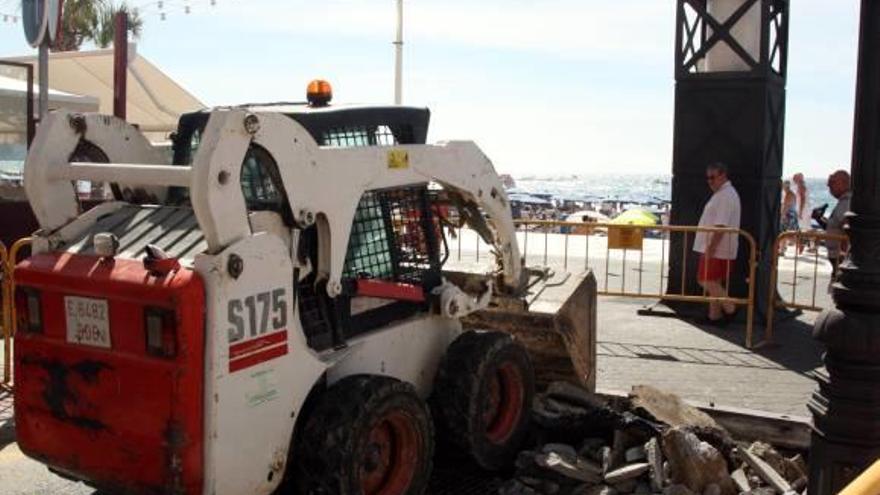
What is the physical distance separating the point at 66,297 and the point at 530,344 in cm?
323

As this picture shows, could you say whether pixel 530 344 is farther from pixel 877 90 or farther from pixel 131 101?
pixel 131 101

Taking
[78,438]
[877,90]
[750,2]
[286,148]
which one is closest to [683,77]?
[750,2]

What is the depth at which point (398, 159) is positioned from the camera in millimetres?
4832

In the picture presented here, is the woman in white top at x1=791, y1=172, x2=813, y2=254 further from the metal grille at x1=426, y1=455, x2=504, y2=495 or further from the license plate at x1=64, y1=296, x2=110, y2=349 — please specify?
the license plate at x1=64, y1=296, x2=110, y2=349

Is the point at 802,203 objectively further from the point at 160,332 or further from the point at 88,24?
the point at 88,24

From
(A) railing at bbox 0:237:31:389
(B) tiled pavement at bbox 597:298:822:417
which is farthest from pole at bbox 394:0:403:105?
(A) railing at bbox 0:237:31:389

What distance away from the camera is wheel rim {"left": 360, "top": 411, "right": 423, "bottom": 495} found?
4.52 m

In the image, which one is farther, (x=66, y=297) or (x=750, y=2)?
(x=750, y=2)

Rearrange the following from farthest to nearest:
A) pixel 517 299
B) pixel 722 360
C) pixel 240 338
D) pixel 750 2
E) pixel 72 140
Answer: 1. pixel 750 2
2. pixel 722 360
3. pixel 517 299
4. pixel 72 140
5. pixel 240 338

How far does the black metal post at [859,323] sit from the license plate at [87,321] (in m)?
3.31

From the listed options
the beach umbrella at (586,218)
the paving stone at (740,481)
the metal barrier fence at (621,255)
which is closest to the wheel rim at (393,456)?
→ the paving stone at (740,481)

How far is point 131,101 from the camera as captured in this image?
20.7 metres

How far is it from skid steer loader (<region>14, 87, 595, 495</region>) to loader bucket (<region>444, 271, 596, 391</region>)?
0.76 metres

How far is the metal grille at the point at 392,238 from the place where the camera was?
4.92m
